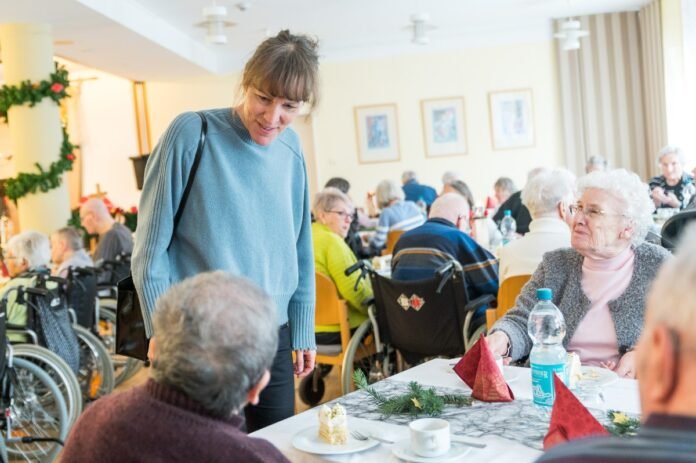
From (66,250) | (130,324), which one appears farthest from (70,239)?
(130,324)

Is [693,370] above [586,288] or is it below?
above

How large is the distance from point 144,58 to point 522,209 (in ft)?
17.6

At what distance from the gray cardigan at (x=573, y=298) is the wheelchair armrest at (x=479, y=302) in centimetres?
103

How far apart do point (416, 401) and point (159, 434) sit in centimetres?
80

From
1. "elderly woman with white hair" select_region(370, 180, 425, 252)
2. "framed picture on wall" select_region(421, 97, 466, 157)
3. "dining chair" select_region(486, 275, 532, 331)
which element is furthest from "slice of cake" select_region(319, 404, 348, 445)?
"framed picture on wall" select_region(421, 97, 466, 157)

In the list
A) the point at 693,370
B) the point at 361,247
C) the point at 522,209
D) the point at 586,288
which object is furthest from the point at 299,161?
the point at 361,247

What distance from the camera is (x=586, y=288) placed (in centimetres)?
264

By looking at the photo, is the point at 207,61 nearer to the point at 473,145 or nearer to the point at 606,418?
the point at 473,145

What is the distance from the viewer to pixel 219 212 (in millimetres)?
2051

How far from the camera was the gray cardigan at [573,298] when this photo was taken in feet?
8.31

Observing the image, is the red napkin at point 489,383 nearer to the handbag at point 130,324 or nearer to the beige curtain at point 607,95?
the handbag at point 130,324

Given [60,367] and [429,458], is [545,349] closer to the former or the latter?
[429,458]

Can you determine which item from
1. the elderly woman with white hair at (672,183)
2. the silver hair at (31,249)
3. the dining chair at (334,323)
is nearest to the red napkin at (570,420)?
the dining chair at (334,323)

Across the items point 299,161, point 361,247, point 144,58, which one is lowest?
point 361,247
